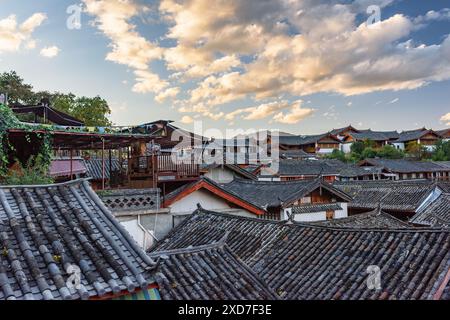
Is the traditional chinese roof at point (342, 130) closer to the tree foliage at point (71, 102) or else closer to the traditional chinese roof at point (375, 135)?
the traditional chinese roof at point (375, 135)

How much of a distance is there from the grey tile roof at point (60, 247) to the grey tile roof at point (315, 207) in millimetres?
16357

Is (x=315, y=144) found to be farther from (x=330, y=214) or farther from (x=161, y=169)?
(x=161, y=169)

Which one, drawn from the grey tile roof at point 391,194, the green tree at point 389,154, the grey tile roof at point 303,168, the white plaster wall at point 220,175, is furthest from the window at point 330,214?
the green tree at point 389,154

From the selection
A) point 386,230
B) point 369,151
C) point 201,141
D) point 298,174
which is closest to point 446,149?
point 369,151

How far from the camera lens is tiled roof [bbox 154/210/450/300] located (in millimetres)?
8039

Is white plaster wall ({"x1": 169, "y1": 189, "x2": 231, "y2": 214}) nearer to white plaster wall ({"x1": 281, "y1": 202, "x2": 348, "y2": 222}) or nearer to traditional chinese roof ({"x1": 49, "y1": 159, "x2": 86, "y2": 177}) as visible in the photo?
traditional chinese roof ({"x1": 49, "y1": 159, "x2": 86, "y2": 177})

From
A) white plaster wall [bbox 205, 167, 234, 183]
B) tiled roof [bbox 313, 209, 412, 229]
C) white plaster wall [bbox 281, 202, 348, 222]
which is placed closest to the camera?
tiled roof [bbox 313, 209, 412, 229]

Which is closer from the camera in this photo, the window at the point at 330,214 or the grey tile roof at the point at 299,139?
the window at the point at 330,214

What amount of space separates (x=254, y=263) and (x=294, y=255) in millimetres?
1149

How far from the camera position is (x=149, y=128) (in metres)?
13.4

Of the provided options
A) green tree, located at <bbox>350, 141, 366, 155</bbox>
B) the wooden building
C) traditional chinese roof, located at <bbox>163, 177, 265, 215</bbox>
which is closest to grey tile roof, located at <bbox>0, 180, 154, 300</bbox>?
traditional chinese roof, located at <bbox>163, 177, 265, 215</bbox>

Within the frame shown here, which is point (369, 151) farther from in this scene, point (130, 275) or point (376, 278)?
point (130, 275)

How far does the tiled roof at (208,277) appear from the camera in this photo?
682cm

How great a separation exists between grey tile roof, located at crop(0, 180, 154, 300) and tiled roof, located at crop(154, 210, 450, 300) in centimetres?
494
